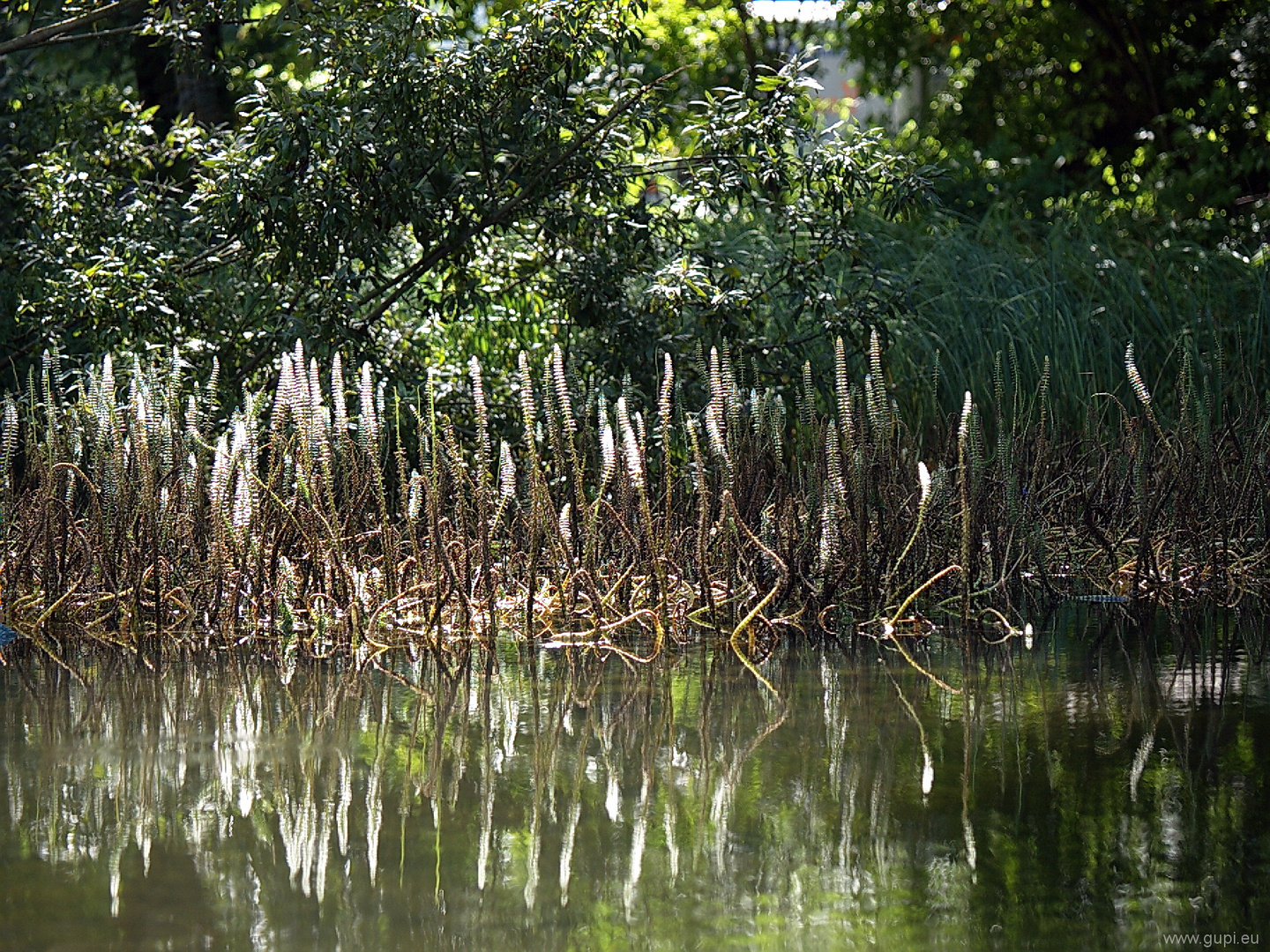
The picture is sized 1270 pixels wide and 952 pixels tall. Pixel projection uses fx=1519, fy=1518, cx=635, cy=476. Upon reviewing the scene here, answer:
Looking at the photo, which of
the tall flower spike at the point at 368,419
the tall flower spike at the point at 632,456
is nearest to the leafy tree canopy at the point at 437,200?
the tall flower spike at the point at 368,419

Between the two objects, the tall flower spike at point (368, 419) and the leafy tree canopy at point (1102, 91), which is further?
the leafy tree canopy at point (1102, 91)

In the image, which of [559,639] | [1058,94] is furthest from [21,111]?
[1058,94]

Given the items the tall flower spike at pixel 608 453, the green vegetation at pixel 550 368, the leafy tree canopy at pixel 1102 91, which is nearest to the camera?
the tall flower spike at pixel 608 453

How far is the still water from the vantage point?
2.60 meters

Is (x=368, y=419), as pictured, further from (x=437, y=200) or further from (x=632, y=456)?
(x=437, y=200)

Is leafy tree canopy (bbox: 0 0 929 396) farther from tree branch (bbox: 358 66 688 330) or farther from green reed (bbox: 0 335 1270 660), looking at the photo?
green reed (bbox: 0 335 1270 660)

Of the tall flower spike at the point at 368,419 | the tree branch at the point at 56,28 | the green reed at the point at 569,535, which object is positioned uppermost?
the tree branch at the point at 56,28

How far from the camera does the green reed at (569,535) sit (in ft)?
17.1

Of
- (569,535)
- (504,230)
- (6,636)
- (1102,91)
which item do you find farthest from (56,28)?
(1102,91)

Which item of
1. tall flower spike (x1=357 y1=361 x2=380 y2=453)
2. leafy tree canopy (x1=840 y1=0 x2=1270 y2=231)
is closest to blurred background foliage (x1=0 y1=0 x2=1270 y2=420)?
tall flower spike (x1=357 y1=361 x2=380 y2=453)

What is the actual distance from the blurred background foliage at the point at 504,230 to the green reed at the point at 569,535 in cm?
99

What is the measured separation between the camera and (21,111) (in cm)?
835

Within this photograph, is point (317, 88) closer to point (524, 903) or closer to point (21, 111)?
point (21, 111)

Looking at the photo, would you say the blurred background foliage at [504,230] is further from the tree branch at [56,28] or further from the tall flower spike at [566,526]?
the tall flower spike at [566,526]
